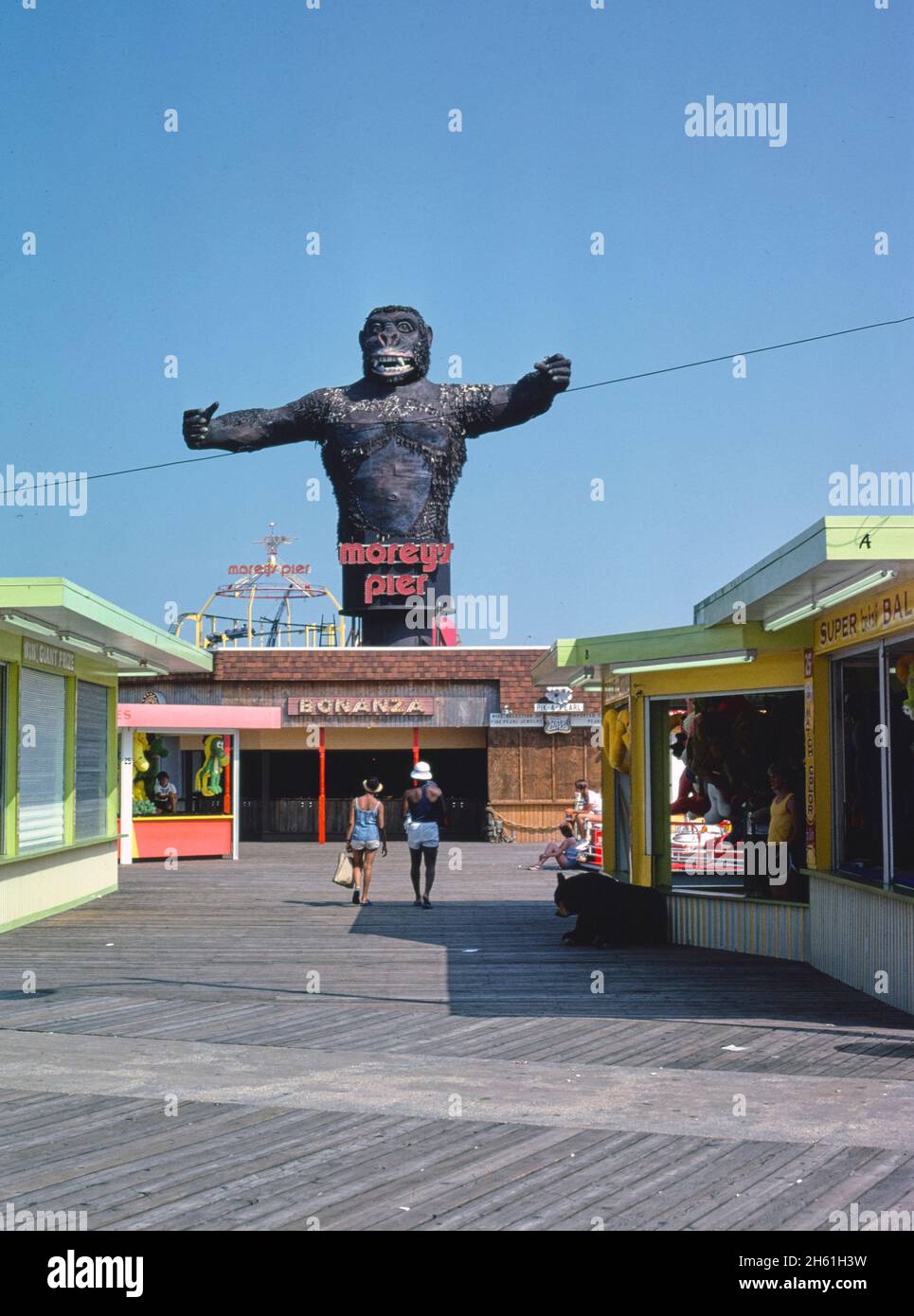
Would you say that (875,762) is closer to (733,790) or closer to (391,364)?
(733,790)

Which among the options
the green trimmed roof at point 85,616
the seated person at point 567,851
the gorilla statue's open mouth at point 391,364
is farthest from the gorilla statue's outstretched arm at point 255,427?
the green trimmed roof at point 85,616

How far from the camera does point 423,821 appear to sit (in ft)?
60.3

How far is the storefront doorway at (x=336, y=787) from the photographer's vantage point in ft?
122

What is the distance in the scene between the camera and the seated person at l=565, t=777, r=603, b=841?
2817cm

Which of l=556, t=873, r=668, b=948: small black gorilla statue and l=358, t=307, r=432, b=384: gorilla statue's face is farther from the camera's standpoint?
l=358, t=307, r=432, b=384: gorilla statue's face

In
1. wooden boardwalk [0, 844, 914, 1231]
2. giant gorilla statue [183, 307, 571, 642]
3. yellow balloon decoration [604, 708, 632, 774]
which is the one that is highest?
giant gorilla statue [183, 307, 571, 642]

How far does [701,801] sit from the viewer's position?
50.9 ft

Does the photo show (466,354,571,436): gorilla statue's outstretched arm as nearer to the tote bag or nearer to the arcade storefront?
the arcade storefront

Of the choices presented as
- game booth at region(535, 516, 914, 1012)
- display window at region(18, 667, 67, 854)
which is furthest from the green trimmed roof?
game booth at region(535, 516, 914, 1012)

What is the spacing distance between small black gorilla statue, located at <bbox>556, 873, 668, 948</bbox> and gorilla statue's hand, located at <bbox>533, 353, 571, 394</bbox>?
2602 cm

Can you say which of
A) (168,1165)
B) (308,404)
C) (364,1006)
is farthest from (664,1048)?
(308,404)
